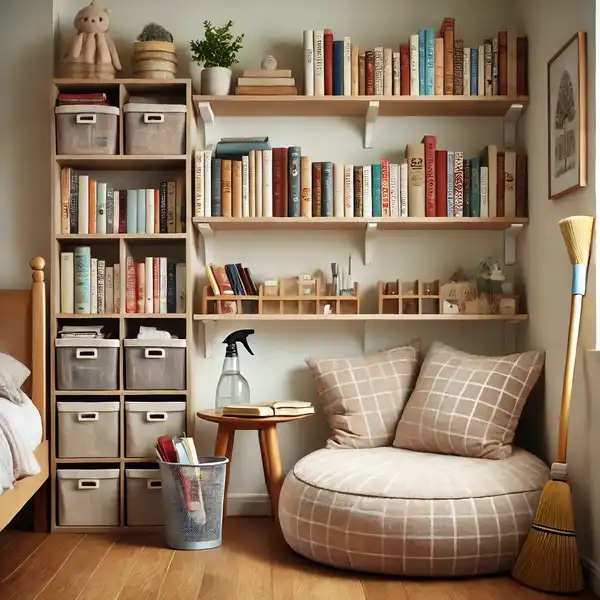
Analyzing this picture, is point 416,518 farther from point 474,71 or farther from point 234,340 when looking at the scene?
point 474,71

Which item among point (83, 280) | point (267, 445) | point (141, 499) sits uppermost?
point (83, 280)

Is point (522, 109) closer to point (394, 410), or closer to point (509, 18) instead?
point (509, 18)

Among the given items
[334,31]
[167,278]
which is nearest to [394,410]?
[167,278]

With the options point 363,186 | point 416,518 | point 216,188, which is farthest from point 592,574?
point 216,188

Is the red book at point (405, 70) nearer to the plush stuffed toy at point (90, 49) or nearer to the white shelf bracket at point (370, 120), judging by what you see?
the white shelf bracket at point (370, 120)

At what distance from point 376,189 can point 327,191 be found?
0.70 ft

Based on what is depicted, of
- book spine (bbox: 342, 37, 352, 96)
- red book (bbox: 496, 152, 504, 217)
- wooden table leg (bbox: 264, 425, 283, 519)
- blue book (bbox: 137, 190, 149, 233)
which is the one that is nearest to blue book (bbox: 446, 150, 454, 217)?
red book (bbox: 496, 152, 504, 217)

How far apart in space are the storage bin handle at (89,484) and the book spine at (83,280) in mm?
A: 711

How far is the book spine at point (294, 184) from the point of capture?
12.7 ft

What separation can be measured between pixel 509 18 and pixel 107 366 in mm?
2367

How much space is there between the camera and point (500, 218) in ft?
12.6

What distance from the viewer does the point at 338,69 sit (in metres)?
3.89

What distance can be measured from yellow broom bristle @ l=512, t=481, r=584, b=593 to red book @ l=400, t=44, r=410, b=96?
70.6 inches

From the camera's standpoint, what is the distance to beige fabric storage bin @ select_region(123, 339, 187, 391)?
12.4 ft
